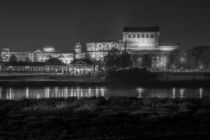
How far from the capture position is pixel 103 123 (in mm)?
17484

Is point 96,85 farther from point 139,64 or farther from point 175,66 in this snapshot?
point 175,66

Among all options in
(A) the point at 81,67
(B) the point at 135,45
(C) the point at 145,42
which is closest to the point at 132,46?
(B) the point at 135,45

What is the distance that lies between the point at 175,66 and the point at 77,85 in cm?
6177

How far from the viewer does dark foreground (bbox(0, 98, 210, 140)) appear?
14797 mm

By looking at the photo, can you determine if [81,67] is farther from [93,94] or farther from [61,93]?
[93,94]

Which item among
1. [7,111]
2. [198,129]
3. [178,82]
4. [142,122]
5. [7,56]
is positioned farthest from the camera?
[7,56]

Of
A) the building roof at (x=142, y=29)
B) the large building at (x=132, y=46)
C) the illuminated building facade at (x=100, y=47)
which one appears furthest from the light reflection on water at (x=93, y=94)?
the building roof at (x=142, y=29)

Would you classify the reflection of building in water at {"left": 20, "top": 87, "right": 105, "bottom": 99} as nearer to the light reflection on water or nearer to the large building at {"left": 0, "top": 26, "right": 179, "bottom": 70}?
the light reflection on water

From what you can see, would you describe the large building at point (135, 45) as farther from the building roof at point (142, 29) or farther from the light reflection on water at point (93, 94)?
the light reflection on water at point (93, 94)

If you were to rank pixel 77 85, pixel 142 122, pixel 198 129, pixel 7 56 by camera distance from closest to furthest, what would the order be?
pixel 198 129, pixel 142 122, pixel 77 85, pixel 7 56

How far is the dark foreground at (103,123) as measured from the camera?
48.5 feet

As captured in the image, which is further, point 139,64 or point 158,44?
point 158,44

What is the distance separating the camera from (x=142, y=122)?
1755 centimetres

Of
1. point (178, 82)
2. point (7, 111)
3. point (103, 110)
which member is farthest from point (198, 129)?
point (178, 82)
